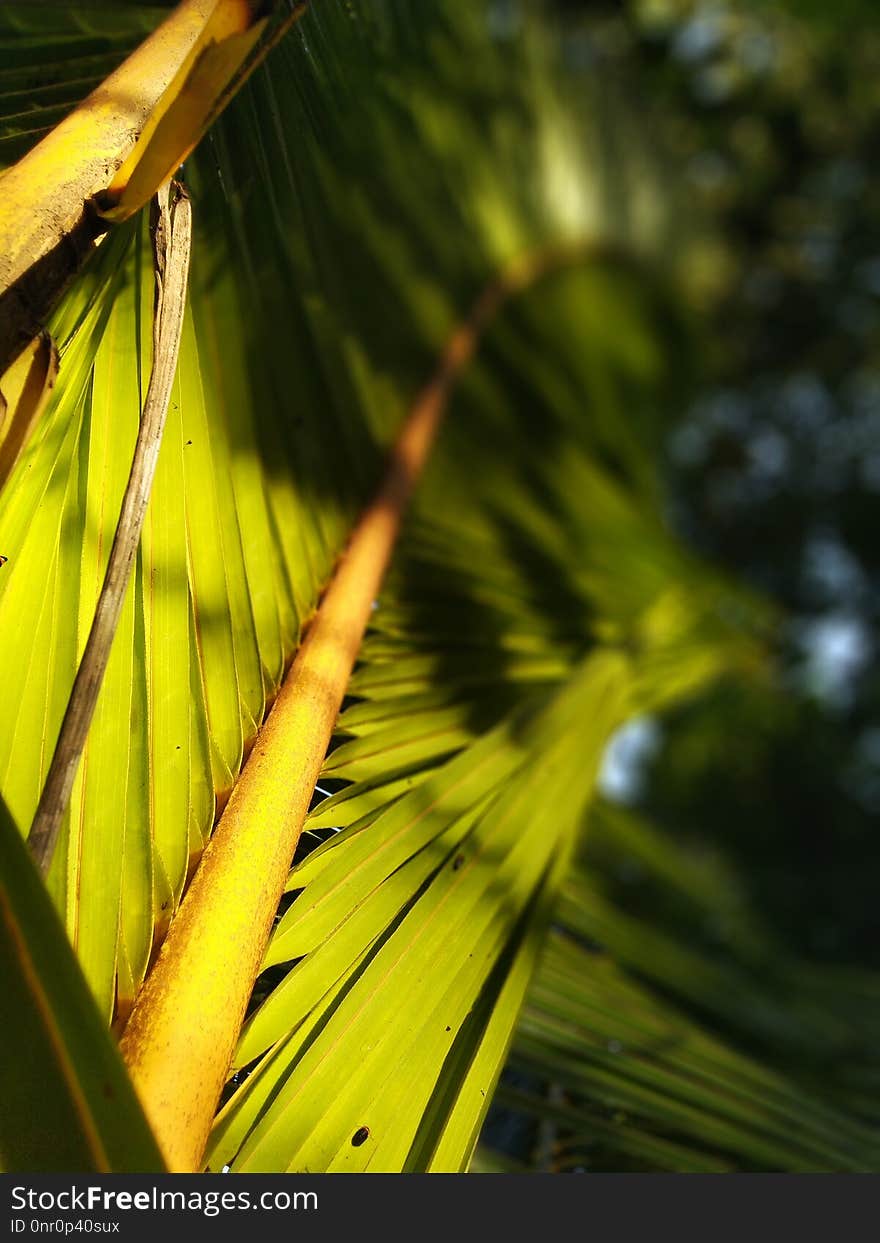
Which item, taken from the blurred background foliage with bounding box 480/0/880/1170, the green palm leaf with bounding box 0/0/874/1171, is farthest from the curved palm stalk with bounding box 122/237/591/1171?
the blurred background foliage with bounding box 480/0/880/1170

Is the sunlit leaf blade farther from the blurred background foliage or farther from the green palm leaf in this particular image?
the blurred background foliage

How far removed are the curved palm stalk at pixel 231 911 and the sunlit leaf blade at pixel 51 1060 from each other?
0.17 ft

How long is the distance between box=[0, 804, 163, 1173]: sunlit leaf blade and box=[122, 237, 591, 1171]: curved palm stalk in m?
0.05

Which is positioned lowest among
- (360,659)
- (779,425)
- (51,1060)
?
(51,1060)

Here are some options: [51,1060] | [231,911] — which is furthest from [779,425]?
[51,1060]

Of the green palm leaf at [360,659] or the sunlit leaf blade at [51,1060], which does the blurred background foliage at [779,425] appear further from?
the sunlit leaf blade at [51,1060]

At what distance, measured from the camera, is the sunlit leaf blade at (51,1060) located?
0.36 metres

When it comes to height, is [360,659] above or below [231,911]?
above

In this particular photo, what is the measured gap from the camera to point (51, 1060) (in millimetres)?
363

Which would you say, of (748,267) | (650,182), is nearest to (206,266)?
(650,182)

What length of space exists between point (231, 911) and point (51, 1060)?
146 millimetres

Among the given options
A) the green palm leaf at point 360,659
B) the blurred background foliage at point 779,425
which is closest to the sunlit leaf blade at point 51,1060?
the green palm leaf at point 360,659

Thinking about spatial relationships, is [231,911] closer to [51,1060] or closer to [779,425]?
[51,1060]

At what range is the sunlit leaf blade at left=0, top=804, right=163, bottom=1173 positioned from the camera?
0.36m
